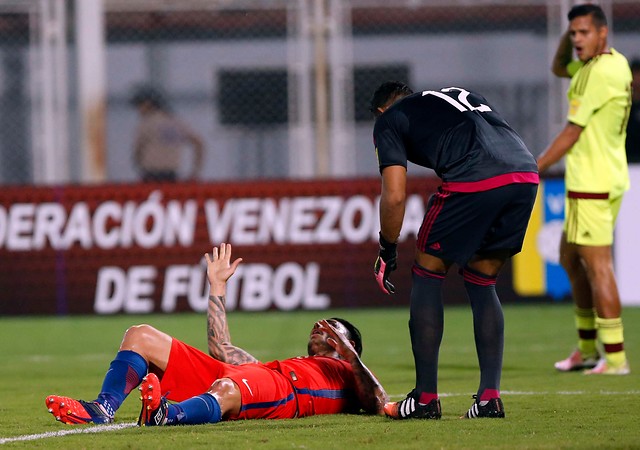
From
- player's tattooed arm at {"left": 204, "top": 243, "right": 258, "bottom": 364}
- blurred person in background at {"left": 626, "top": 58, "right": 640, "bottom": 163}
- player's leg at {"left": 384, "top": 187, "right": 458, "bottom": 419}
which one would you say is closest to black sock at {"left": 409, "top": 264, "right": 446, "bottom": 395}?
player's leg at {"left": 384, "top": 187, "right": 458, "bottom": 419}

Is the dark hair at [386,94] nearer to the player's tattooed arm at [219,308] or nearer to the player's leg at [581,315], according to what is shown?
the player's tattooed arm at [219,308]

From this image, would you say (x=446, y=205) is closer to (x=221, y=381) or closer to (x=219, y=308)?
(x=219, y=308)

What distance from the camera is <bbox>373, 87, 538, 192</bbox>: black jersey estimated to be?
6297 mm

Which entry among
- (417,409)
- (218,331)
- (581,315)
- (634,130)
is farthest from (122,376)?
(634,130)

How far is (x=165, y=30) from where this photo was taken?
1756cm

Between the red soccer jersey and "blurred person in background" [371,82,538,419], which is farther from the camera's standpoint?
the red soccer jersey

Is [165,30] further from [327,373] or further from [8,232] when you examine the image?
[327,373]

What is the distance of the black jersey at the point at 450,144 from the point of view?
20.7ft

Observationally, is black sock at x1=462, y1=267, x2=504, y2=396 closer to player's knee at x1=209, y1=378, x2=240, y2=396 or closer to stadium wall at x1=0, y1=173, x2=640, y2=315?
player's knee at x1=209, y1=378, x2=240, y2=396

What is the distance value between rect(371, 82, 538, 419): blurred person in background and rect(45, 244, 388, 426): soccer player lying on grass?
361 mm

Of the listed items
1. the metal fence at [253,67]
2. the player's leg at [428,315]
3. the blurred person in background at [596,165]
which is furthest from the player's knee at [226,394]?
the metal fence at [253,67]

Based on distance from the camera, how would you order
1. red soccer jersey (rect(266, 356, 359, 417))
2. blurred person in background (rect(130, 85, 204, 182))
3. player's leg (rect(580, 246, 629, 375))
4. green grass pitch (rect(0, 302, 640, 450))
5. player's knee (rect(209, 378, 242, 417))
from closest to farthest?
green grass pitch (rect(0, 302, 640, 450))
player's knee (rect(209, 378, 242, 417))
red soccer jersey (rect(266, 356, 359, 417))
player's leg (rect(580, 246, 629, 375))
blurred person in background (rect(130, 85, 204, 182))

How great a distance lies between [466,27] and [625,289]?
17.2ft

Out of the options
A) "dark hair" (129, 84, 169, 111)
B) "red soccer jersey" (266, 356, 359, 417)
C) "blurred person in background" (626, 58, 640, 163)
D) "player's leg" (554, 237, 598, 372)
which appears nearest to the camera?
"red soccer jersey" (266, 356, 359, 417)
